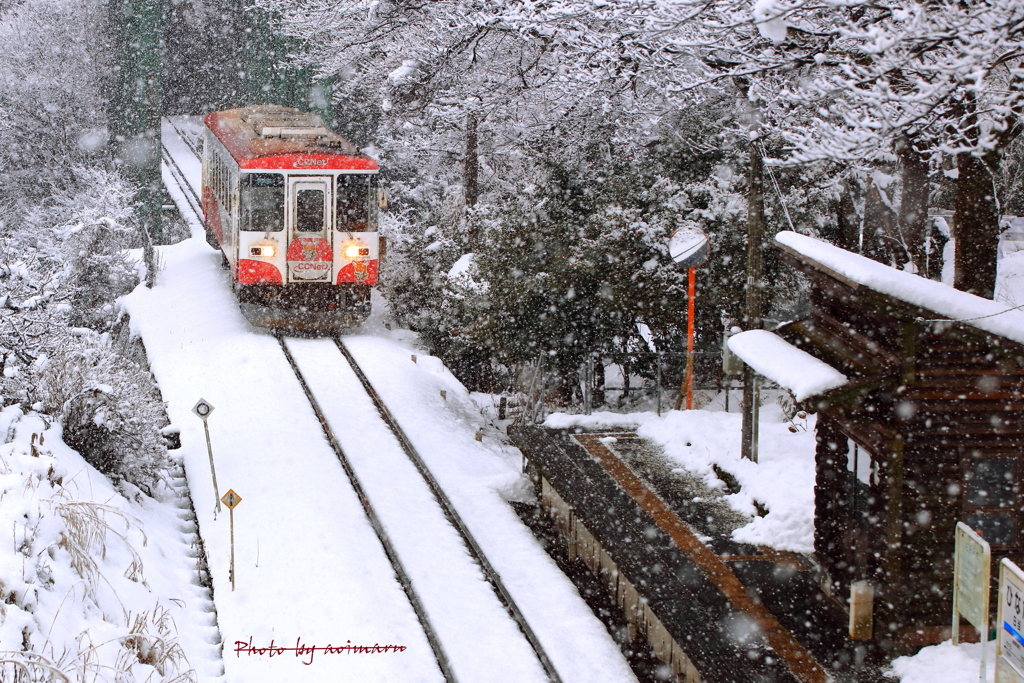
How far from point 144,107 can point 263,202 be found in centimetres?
1664

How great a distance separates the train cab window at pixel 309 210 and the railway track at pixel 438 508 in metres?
1.96

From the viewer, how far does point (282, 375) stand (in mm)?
15875

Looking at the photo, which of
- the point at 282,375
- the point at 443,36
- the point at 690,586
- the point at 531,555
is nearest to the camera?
the point at 690,586

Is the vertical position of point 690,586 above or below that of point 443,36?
below

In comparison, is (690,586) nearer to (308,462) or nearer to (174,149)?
(308,462)

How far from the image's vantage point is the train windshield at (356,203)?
54.8 feet

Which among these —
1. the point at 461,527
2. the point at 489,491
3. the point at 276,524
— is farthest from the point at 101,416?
the point at 489,491

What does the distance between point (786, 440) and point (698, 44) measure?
450 centimetres

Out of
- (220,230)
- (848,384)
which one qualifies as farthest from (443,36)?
(848,384)

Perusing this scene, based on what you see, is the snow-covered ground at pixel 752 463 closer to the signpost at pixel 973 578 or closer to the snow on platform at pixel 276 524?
the signpost at pixel 973 578

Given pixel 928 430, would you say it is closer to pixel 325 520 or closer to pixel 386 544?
pixel 386 544

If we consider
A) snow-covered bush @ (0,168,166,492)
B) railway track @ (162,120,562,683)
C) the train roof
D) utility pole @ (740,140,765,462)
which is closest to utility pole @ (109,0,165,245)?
the train roof

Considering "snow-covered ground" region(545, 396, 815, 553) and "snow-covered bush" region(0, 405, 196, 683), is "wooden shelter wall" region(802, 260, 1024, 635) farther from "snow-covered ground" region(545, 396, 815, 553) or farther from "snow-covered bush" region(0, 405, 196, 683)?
"snow-covered bush" region(0, 405, 196, 683)
